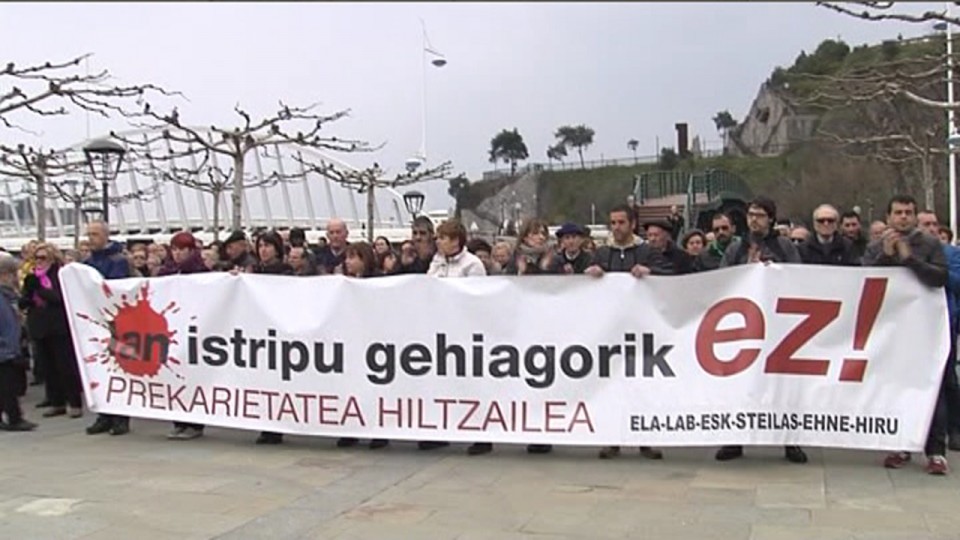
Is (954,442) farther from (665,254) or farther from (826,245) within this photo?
(665,254)

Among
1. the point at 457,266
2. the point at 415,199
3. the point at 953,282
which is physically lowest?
the point at 953,282

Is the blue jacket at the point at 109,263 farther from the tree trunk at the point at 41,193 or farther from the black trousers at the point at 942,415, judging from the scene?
the tree trunk at the point at 41,193

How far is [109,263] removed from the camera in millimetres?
9078

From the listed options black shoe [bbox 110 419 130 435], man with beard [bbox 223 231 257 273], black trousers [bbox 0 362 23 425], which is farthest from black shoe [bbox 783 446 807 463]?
black trousers [bbox 0 362 23 425]

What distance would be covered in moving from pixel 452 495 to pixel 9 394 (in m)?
4.84

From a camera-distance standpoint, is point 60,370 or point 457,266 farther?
point 60,370

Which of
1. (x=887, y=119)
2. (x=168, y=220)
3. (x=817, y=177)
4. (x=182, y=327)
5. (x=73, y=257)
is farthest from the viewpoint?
(x=168, y=220)

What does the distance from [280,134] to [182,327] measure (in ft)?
59.3

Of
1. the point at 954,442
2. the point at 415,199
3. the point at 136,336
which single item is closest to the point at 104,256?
the point at 136,336

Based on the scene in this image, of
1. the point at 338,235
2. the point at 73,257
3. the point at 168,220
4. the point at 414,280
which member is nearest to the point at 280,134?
the point at 73,257

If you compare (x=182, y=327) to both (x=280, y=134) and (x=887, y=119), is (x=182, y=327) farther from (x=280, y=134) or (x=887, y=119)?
(x=887, y=119)

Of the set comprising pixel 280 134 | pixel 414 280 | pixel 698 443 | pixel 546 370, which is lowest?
pixel 698 443

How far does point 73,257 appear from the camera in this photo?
12.0 meters

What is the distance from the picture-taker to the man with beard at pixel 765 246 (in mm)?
7199
